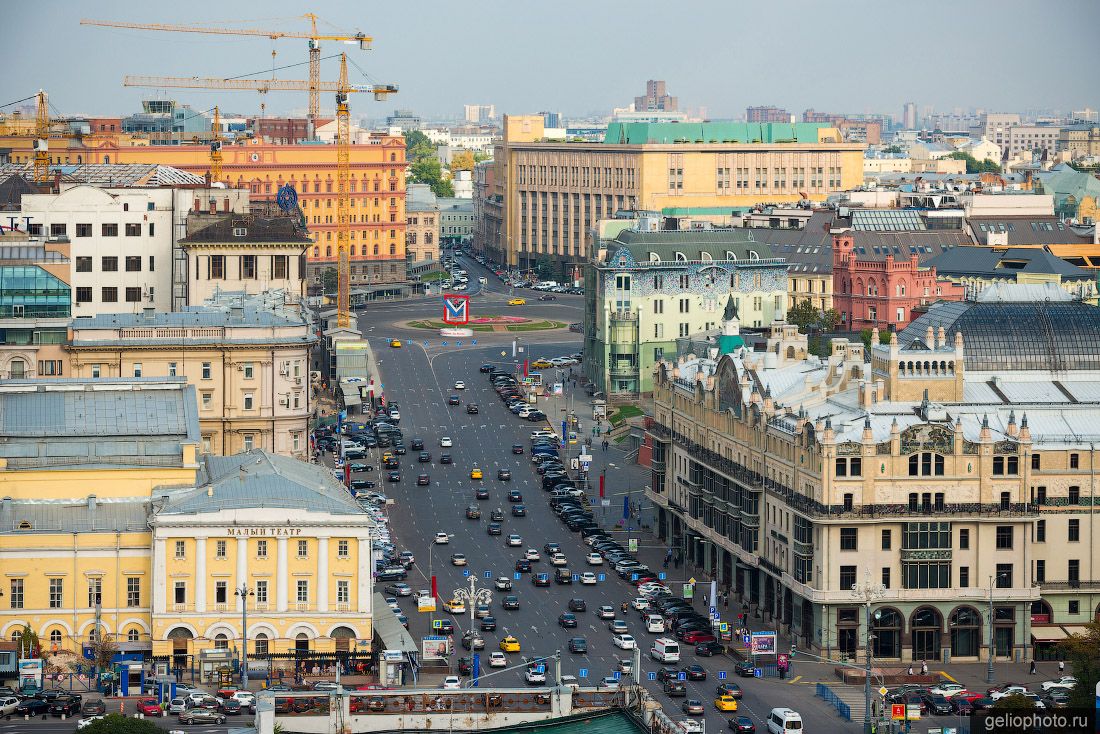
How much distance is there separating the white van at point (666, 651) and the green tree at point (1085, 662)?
25606 mm

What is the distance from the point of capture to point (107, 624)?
6230 inches

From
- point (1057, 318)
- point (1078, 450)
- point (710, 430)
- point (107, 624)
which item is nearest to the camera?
point (107, 624)

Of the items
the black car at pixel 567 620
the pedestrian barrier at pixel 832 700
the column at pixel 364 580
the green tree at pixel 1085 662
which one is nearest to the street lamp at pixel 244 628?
the column at pixel 364 580

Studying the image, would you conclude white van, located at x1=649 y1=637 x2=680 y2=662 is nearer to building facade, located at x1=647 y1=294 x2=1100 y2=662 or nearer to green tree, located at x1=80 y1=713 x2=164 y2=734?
building facade, located at x1=647 y1=294 x2=1100 y2=662

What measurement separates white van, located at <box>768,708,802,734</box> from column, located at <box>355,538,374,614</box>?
3018cm

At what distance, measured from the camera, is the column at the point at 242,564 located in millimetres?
157625

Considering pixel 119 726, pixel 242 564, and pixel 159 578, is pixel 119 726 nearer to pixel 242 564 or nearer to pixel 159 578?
pixel 159 578

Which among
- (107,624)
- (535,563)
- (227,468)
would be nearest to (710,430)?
(535,563)

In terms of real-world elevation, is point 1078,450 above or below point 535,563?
above

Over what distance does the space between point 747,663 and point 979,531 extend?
19333 millimetres

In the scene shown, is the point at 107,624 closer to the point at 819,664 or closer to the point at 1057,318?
the point at 819,664

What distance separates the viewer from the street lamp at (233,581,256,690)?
498 feet

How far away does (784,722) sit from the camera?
5546 inches

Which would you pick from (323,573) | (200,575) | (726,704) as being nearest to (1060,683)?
(726,704)
